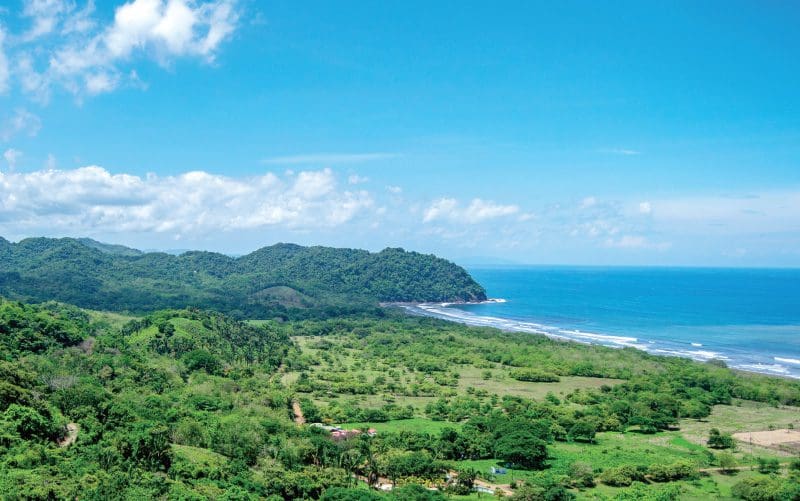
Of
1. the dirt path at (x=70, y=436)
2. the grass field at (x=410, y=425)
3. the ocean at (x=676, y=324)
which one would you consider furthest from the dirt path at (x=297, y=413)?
the ocean at (x=676, y=324)

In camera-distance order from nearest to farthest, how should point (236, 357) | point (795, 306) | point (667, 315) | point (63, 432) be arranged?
point (63, 432) → point (236, 357) → point (667, 315) → point (795, 306)

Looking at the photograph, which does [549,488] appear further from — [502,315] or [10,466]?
[502,315]

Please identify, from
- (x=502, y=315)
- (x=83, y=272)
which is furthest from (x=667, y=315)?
(x=83, y=272)

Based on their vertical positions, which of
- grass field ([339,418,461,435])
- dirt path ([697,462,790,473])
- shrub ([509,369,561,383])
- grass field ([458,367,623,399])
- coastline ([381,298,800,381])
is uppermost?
coastline ([381,298,800,381])

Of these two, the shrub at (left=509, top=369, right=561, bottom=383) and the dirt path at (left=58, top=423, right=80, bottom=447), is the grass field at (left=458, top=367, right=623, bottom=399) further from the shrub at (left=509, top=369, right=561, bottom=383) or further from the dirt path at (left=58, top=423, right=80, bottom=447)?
the dirt path at (left=58, top=423, right=80, bottom=447)

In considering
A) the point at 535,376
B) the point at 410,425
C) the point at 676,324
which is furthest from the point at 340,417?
the point at 676,324

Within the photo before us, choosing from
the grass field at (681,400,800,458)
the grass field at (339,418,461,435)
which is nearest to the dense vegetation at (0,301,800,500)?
the grass field at (339,418,461,435)

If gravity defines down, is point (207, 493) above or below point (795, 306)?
below
